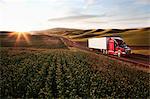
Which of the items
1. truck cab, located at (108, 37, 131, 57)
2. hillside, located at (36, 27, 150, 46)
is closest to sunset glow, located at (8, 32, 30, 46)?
hillside, located at (36, 27, 150, 46)

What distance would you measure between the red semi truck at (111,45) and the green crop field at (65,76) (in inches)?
31.1

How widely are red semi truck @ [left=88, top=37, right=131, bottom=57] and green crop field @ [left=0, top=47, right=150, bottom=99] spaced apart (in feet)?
2.59

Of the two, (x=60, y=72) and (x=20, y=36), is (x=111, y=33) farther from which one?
(x=20, y=36)

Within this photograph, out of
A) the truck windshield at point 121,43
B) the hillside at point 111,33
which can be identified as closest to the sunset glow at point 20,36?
the hillside at point 111,33

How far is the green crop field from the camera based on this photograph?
1661 cm

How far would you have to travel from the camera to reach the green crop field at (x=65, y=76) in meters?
16.6

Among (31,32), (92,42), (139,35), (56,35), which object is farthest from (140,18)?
(31,32)

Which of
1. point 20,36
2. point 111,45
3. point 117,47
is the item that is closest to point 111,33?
point 117,47

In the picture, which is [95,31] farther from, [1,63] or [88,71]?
[1,63]

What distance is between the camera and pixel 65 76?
61.8 feet

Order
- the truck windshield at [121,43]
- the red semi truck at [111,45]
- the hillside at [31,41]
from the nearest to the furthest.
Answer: the hillside at [31,41] → the red semi truck at [111,45] → the truck windshield at [121,43]

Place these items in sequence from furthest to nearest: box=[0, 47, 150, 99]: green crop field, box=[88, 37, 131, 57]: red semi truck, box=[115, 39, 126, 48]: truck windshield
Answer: box=[115, 39, 126, 48]: truck windshield → box=[88, 37, 131, 57]: red semi truck → box=[0, 47, 150, 99]: green crop field

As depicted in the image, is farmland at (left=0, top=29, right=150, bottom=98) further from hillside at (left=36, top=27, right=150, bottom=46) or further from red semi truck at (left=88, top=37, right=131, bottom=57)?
red semi truck at (left=88, top=37, right=131, bottom=57)

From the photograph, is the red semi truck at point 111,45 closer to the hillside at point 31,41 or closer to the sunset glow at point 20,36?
the hillside at point 31,41
